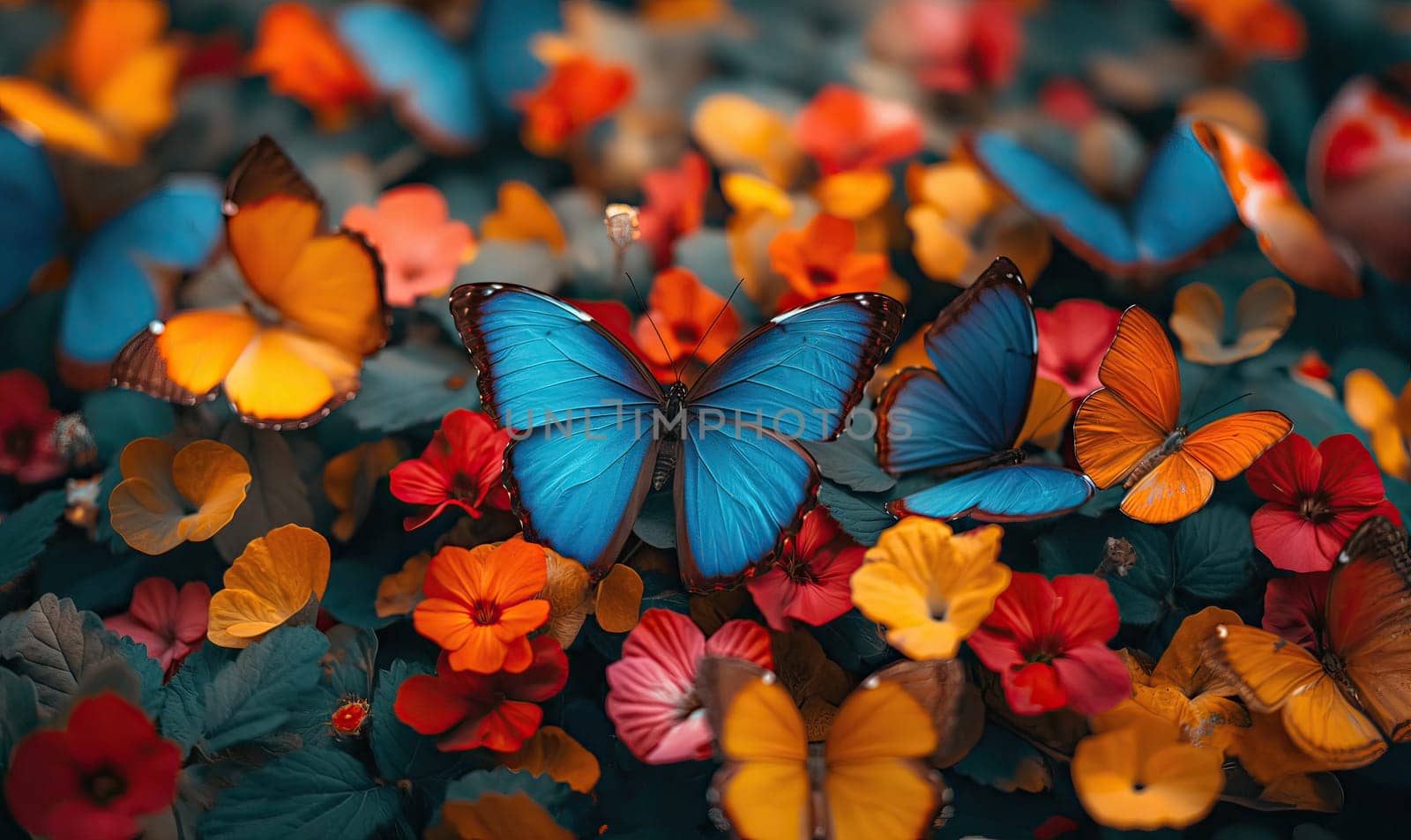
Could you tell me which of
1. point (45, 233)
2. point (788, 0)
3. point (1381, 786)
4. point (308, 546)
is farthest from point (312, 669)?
point (788, 0)

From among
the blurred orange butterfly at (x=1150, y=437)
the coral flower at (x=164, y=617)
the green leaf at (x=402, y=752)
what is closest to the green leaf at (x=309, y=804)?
the green leaf at (x=402, y=752)

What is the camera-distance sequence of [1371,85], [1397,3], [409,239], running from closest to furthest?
1. [409,239]
2. [1371,85]
3. [1397,3]

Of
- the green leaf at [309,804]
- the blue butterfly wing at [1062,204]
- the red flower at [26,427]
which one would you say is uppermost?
the blue butterfly wing at [1062,204]

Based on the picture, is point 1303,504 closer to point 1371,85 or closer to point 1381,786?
point 1381,786

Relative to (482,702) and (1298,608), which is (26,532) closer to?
(482,702)

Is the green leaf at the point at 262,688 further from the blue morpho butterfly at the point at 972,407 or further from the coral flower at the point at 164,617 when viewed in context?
the blue morpho butterfly at the point at 972,407

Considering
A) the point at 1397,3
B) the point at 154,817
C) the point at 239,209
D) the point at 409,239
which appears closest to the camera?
the point at 154,817
